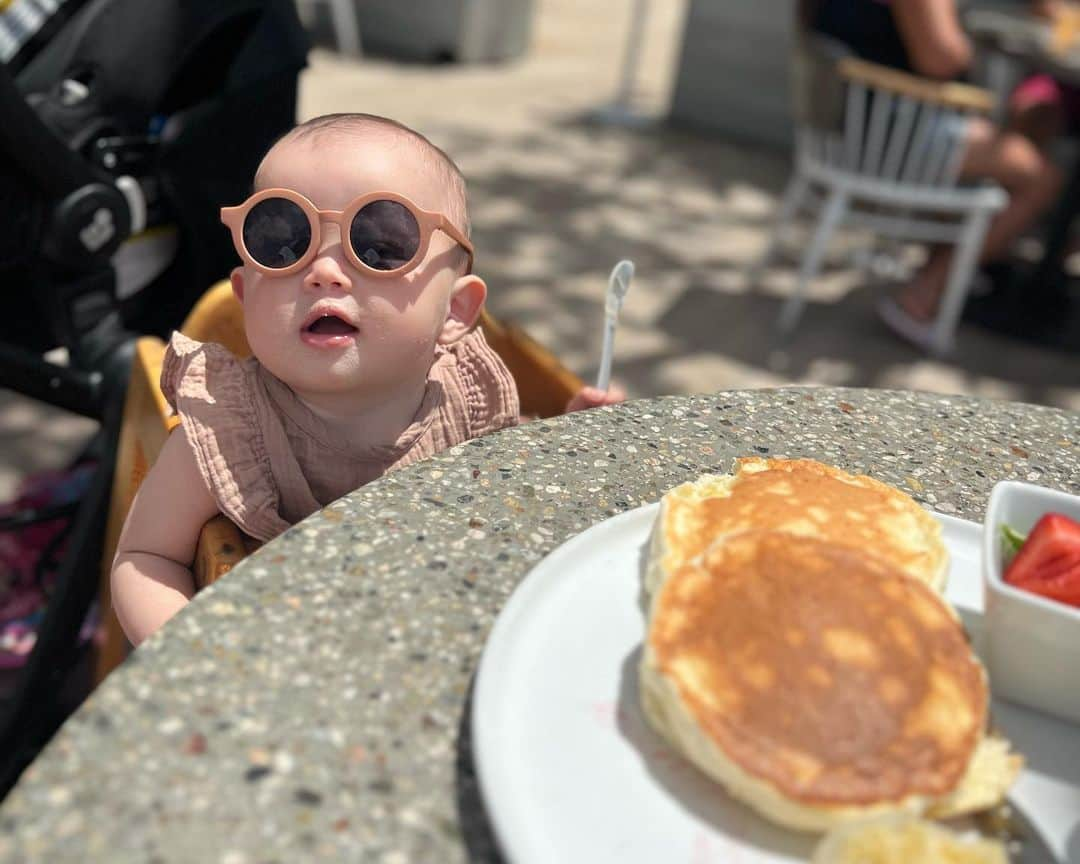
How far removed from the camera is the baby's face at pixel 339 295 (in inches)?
43.4

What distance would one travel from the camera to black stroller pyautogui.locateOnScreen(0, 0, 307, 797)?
66.4 inches

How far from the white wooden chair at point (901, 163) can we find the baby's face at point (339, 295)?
9.97 feet

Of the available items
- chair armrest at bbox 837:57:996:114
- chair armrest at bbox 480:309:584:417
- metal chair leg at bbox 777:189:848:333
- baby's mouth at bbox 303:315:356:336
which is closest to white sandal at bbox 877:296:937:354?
metal chair leg at bbox 777:189:848:333

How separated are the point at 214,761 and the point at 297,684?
0.08 metres

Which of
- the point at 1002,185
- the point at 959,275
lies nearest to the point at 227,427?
the point at 959,275

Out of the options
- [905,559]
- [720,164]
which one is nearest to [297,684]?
[905,559]

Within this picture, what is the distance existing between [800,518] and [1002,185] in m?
3.86

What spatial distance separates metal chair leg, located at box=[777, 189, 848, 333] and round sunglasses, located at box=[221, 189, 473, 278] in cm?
315

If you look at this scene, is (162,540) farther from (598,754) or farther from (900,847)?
(900,847)

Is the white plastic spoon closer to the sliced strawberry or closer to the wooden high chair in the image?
the wooden high chair

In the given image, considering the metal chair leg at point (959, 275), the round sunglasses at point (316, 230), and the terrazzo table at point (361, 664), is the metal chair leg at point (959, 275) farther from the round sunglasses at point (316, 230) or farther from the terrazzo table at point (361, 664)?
the round sunglasses at point (316, 230)

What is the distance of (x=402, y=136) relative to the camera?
124cm

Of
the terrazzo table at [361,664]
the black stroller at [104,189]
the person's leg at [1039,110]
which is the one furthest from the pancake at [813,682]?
the person's leg at [1039,110]

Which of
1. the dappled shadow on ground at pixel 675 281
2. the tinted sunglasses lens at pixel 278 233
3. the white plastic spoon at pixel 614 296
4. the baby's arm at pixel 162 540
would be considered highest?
the tinted sunglasses lens at pixel 278 233
